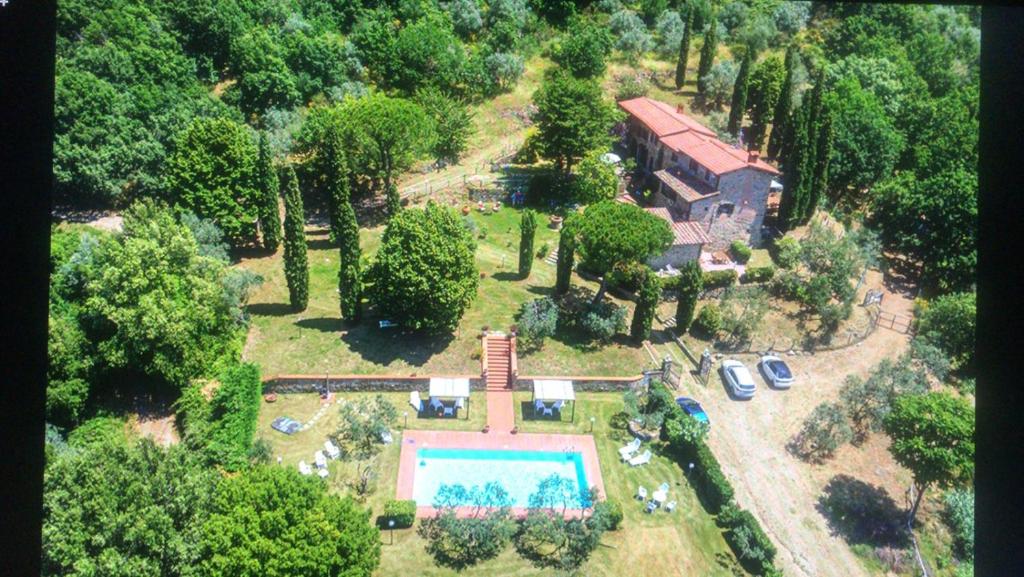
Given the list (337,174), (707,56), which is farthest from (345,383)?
(707,56)

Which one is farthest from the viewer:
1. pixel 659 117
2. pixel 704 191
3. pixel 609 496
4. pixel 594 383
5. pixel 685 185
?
pixel 659 117

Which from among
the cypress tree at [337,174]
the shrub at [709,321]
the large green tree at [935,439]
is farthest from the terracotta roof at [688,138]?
the cypress tree at [337,174]

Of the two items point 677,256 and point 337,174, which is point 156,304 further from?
point 677,256

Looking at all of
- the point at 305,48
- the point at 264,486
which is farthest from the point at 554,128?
the point at 264,486

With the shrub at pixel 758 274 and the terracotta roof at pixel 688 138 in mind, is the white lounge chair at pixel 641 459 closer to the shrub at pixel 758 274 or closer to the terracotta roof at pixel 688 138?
the shrub at pixel 758 274

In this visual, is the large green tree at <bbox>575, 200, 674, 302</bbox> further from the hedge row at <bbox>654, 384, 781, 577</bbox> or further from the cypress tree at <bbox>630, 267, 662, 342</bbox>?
the hedge row at <bbox>654, 384, 781, 577</bbox>

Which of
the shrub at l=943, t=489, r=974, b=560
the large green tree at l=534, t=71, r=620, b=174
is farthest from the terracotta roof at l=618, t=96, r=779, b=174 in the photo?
the shrub at l=943, t=489, r=974, b=560
